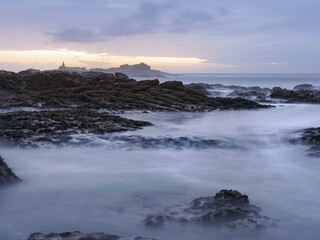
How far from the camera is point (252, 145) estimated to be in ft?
34.5

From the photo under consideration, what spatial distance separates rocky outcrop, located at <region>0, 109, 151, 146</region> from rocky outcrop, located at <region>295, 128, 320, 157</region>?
16.5ft

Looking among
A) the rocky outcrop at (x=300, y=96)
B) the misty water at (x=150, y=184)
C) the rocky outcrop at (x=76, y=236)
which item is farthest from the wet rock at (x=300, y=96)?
the rocky outcrop at (x=76, y=236)

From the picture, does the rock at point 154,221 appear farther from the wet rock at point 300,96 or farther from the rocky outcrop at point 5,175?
the wet rock at point 300,96

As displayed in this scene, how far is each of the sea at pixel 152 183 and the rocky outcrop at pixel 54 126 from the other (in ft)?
1.65

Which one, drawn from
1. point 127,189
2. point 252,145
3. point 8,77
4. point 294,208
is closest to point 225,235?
point 294,208

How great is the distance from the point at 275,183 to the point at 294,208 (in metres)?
1.35

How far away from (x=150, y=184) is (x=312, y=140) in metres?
5.93

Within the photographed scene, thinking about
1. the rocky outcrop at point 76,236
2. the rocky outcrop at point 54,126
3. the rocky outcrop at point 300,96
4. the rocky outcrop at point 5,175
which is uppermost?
the rocky outcrop at point 300,96

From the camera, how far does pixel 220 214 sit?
184 inches

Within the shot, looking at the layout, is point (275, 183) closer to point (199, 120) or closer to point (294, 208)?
point (294, 208)

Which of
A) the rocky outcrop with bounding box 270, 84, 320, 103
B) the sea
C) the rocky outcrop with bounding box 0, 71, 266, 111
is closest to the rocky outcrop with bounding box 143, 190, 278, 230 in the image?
the sea

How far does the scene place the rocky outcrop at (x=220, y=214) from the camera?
459 cm

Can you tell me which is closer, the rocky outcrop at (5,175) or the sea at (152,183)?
the sea at (152,183)

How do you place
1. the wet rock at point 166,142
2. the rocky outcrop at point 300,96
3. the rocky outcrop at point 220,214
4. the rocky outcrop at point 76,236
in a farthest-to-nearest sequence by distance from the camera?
the rocky outcrop at point 300,96, the wet rock at point 166,142, the rocky outcrop at point 220,214, the rocky outcrop at point 76,236
